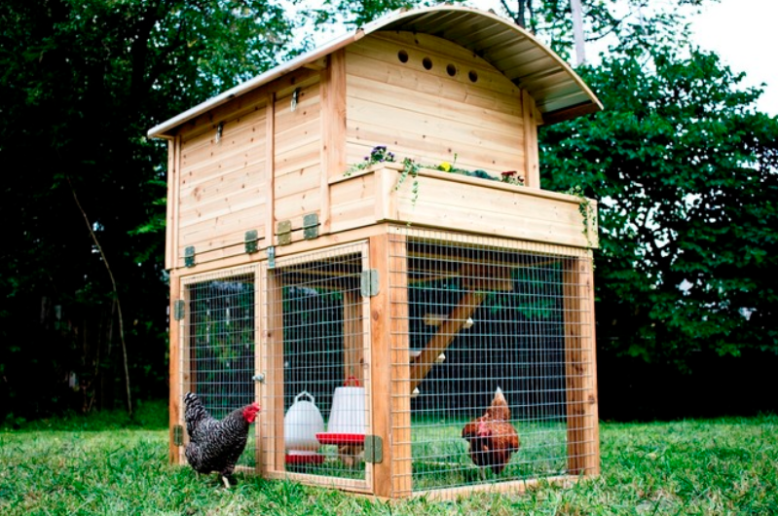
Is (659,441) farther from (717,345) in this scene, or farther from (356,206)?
(356,206)

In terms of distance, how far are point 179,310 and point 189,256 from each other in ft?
1.38

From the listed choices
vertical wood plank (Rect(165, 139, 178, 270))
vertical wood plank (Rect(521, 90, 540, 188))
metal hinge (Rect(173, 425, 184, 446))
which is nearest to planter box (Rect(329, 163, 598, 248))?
vertical wood plank (Rect(521, 90, 540, 188))

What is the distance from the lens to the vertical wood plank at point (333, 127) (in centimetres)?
509

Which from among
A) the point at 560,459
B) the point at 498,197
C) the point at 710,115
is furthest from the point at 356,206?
the point at 710,115

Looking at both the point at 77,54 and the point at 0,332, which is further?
the point at 77,54

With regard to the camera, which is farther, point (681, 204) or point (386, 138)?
point (681, 204)

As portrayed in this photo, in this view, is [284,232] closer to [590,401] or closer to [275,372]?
[275,372]

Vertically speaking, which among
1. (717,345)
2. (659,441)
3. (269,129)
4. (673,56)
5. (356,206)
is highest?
(673,56)

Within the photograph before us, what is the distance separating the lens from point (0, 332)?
10695 millimetres

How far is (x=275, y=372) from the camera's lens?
18.3ft

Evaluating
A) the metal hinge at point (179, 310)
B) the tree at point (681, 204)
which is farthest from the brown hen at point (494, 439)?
the tree at point (681, 204)

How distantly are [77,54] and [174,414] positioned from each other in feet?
23.5

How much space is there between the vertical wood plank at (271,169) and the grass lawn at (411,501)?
1586mm

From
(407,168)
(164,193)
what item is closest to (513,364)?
(407,168)
